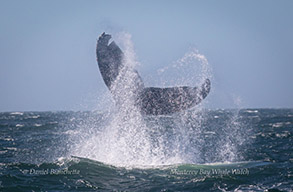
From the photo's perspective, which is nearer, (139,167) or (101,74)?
(101,74)

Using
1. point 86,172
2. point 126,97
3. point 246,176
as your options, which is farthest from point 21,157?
point 246,176

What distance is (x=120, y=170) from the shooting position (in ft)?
31.5

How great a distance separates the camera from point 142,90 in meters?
8.55

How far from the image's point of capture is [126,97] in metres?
9.01

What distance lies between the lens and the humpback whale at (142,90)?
802 cm

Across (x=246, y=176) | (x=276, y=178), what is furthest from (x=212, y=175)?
(x=276, y=178)

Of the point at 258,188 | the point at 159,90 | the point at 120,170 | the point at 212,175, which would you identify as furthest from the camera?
the point at 120,170

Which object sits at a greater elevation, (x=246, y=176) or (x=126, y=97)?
(x=126, y=97)

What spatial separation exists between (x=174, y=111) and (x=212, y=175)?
1964 mm

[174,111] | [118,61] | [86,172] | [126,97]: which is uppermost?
[118,61]

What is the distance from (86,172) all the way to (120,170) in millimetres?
941

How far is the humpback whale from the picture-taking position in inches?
316

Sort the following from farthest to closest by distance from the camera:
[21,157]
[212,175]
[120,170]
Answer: [21,157], [120,170], [212,175]

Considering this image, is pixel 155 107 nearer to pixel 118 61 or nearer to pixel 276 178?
pixel 118 61
